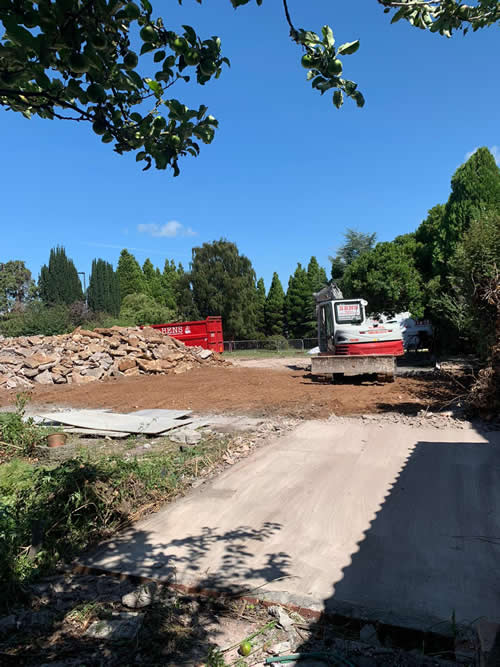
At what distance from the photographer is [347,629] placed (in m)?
2.59

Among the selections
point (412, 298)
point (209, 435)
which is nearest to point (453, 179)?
point (412, 298)

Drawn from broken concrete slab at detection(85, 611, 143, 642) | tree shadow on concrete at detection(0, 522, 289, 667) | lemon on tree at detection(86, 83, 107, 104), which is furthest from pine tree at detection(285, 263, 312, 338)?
lemon on tree at detection(86, 83, 107, 104)

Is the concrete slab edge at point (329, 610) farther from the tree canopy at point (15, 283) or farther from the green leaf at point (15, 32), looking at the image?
the tree canopy at point (15, 283)

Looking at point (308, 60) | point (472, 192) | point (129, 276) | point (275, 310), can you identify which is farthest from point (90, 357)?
point (129, 276)

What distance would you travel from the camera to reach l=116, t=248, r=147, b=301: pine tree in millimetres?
54625

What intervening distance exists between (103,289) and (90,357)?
38.5 m

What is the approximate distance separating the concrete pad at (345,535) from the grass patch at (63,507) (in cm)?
22

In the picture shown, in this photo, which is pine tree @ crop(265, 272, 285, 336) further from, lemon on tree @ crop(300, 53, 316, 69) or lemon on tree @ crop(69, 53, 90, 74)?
lemon on tree @ crop(69, 53, 90, 74)

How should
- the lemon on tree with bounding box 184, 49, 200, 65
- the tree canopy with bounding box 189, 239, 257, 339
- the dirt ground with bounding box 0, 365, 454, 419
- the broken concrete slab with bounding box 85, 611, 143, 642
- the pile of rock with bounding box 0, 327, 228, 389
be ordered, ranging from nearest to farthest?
1. the lemon on tree with bounding box 184, 49, 200, 65
2. the broken concrete slab with bounding box 85, 611, 143, 642
3. the dirt ground with bounding box 0, 365, 454, 419
4. the pile of rock with bounding box 0, 327, 228, 389
5. the tree canopy with bounding box 189, 239, 257, 339

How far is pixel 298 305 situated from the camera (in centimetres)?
4691

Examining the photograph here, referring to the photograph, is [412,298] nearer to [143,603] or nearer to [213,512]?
[213,512]

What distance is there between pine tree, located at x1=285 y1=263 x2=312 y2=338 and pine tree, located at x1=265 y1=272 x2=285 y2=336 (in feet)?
2.49

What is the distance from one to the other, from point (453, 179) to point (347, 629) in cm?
1985

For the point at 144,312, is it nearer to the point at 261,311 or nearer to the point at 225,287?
the point at 225,287
